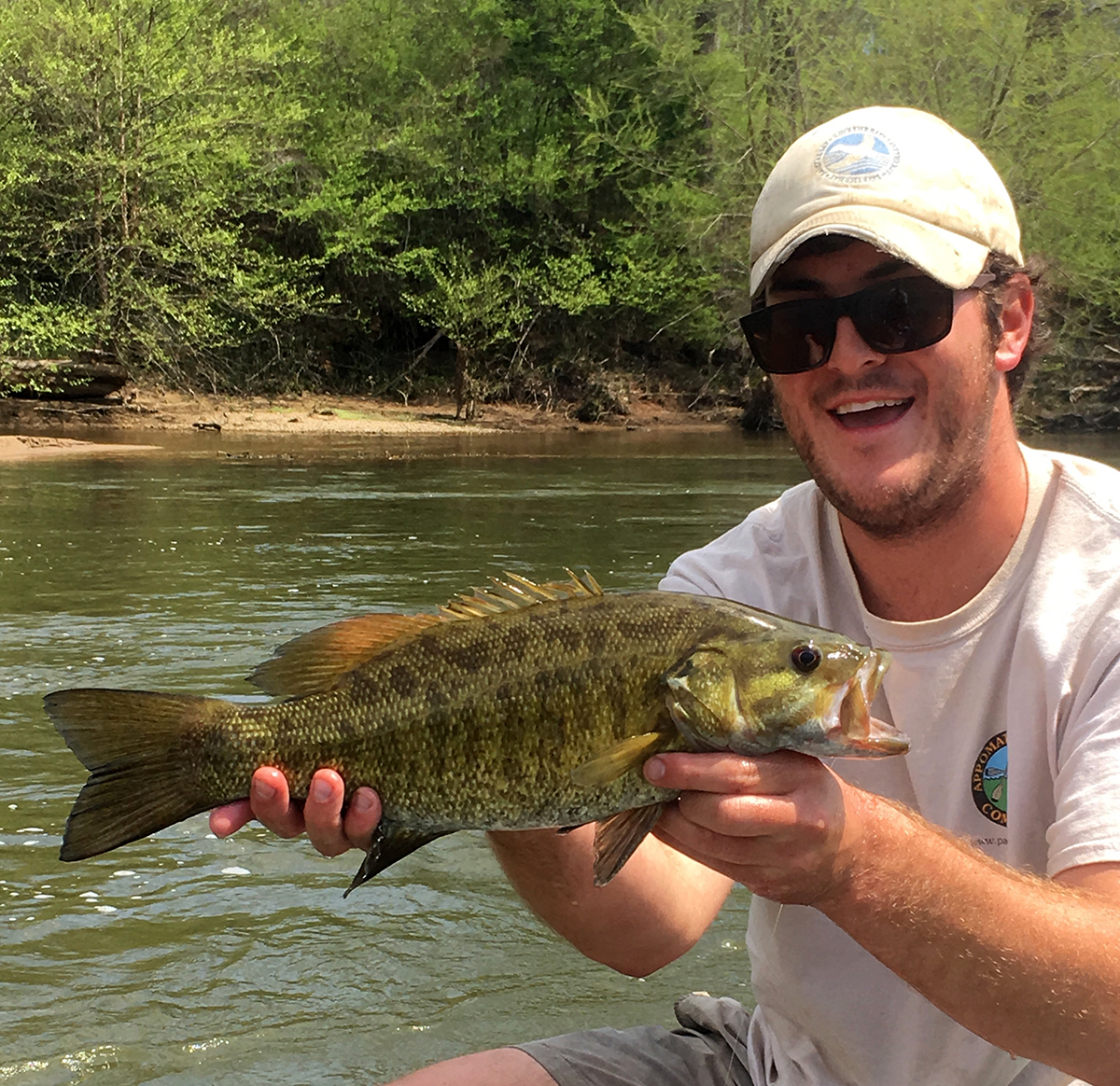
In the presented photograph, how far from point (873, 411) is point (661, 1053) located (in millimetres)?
1559

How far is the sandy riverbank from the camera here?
79.5ft

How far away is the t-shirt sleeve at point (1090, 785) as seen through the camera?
238cm

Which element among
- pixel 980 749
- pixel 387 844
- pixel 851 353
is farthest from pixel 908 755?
pixel 387 844

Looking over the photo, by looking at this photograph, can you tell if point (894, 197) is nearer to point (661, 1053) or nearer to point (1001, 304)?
point (1001, 304)

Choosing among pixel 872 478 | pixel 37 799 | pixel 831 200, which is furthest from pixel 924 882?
pixel 37 799

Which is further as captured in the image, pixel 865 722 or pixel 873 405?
pixel 873 405

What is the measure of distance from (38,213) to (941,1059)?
94.0 ft

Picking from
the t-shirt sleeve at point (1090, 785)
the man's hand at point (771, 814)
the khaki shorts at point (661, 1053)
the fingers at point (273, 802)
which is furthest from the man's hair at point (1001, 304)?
the fingers at point (273, 802)

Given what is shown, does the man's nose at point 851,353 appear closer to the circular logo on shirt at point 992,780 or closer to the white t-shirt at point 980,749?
the white t-shirt at point 980,749

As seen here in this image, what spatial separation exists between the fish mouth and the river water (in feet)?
7.75

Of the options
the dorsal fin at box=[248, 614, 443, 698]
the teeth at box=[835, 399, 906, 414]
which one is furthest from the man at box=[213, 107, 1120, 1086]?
the dorsal fin at box=[248, 614, 443, 698]

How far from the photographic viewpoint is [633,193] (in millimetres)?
35344

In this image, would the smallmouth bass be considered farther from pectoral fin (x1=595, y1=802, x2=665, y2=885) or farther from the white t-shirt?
the white t-shirt

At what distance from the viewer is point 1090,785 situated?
2.43 meters
